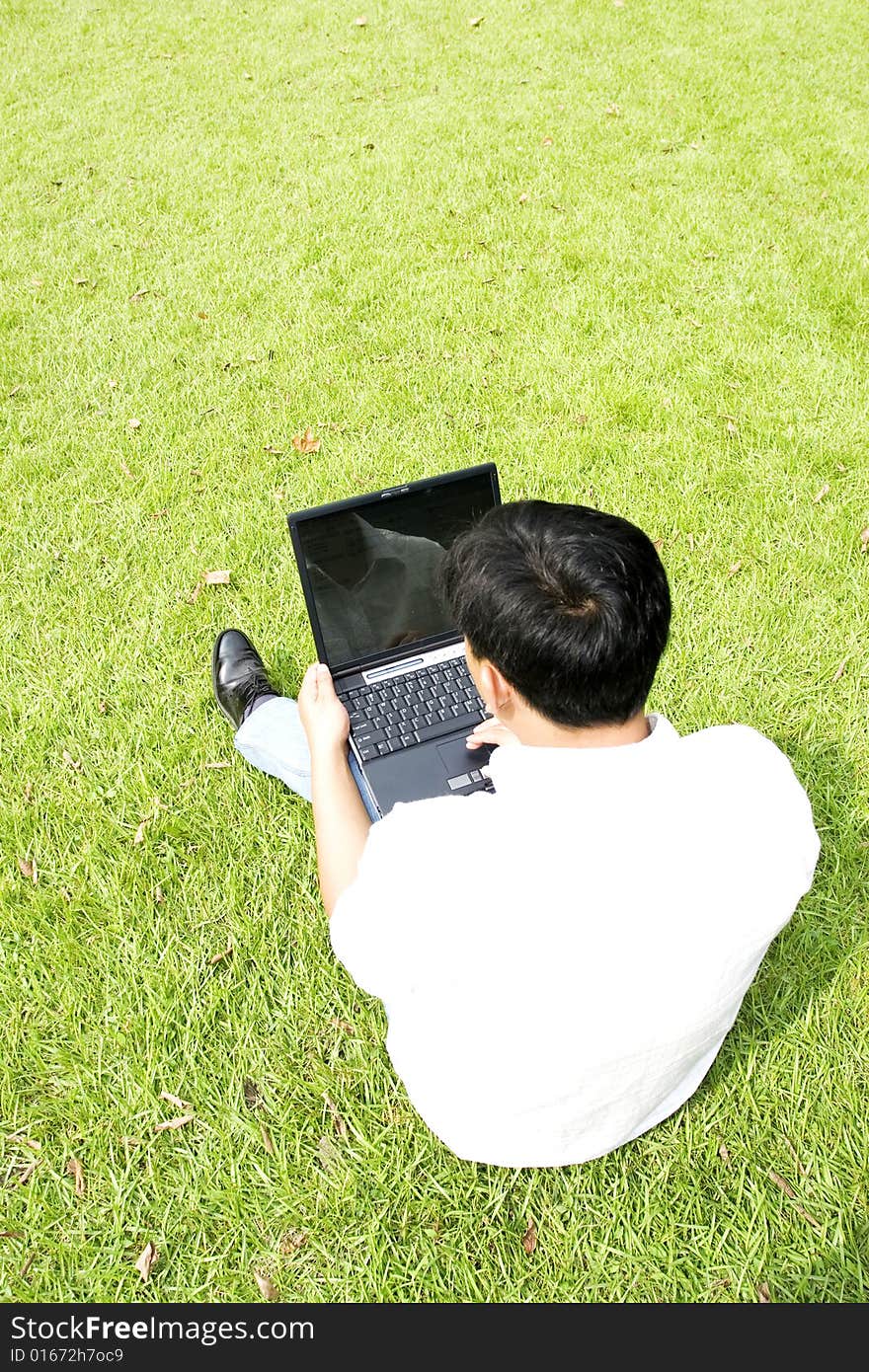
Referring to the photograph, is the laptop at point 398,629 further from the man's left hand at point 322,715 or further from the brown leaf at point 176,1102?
the brown leaf at point 176,1102

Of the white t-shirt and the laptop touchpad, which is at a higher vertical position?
the white t-shirt

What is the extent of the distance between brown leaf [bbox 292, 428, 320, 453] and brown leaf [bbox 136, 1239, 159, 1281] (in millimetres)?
3479

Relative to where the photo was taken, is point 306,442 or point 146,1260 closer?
point 146,1260

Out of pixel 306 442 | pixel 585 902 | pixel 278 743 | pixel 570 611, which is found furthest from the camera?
pixel 306 442

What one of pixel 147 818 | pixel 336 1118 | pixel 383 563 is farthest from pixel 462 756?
pixel 147 818

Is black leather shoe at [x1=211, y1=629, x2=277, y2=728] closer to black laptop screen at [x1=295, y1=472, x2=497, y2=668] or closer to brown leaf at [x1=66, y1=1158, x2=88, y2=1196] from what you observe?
black laptop screen at [x1=295, y1=472, x2=497, y2=668]

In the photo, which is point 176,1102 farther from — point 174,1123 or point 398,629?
point 398,629

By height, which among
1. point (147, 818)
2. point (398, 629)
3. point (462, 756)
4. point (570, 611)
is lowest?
point (147, 818)

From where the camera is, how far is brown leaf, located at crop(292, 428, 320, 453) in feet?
15.3

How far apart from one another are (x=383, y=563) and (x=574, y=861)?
1628mm

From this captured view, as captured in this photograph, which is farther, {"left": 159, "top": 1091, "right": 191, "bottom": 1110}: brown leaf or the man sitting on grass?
{"left": 159, "top": 1091, "right": 191, "bottom": 1110}: brown leaf

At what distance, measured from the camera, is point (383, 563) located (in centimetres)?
289

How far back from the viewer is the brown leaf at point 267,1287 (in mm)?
2285

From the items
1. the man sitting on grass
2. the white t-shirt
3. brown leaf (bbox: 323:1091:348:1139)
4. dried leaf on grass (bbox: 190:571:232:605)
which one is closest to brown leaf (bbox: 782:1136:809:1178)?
the man sitting on grass
